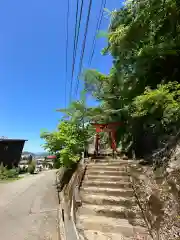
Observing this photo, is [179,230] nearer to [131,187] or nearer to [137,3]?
[131,187]

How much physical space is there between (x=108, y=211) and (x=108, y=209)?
61 millimetres

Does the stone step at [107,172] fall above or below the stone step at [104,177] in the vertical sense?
above

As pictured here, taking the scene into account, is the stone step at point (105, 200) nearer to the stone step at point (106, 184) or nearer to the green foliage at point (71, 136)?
the stone step at point (106, 184)

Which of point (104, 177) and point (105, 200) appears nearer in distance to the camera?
point (105, 200)

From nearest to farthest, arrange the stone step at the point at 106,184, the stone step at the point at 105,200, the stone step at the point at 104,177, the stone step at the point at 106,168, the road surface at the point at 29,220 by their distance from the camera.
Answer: the stone step at the point at 105,200 → the road surface at the point at 29,220 → the stone step at the point at 106,184 → the stone step at the point at 104,177 → the stone step at the point at 106,168

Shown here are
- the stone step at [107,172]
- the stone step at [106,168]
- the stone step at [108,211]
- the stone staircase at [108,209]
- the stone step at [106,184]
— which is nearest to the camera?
the stone staircase at [108,209]

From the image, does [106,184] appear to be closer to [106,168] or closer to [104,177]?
[104,177]

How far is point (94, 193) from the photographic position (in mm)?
6367

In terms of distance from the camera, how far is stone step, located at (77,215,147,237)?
4.42 meters

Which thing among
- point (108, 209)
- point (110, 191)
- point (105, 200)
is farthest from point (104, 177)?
point (108, 209)

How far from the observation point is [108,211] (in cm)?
529

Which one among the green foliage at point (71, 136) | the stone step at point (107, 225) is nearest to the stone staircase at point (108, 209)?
the stone step at point (107, 225)

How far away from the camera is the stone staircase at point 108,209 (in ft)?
14.5

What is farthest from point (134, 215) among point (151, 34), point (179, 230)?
point (151, 34)
